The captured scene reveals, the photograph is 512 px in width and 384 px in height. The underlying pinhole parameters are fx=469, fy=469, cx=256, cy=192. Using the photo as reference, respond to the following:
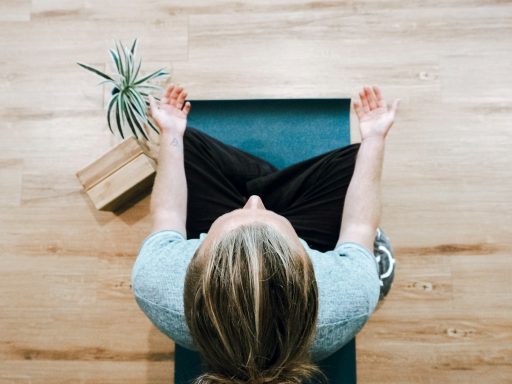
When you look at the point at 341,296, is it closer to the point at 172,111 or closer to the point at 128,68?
the point at 172,111

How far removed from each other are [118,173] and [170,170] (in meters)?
0.38

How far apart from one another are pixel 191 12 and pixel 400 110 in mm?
816

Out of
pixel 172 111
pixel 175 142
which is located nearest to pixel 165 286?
pixel 175 142

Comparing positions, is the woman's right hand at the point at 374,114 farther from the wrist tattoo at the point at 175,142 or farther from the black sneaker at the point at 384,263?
the wrist tattoo at the point at 175,142

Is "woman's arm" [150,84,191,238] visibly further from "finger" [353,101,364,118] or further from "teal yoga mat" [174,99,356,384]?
"finger" [353,101,364,118]

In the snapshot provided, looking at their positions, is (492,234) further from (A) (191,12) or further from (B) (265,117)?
(A) (191,12)

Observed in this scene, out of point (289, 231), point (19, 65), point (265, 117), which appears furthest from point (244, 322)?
point (19, 65)

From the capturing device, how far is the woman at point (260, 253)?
2.46 ft

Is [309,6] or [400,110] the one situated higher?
[309,6]

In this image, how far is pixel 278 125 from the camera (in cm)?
153

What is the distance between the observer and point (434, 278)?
4.98ft

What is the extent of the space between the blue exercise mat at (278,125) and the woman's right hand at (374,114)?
0.81 ft

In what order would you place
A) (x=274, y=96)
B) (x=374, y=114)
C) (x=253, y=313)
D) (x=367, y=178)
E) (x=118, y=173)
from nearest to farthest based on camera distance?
(x=253, y=313), (x=367, y=178), (x=374, y=114), (x=118, y=173), (x=274, y=96)

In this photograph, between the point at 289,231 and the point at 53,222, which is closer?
the point at 289,231
